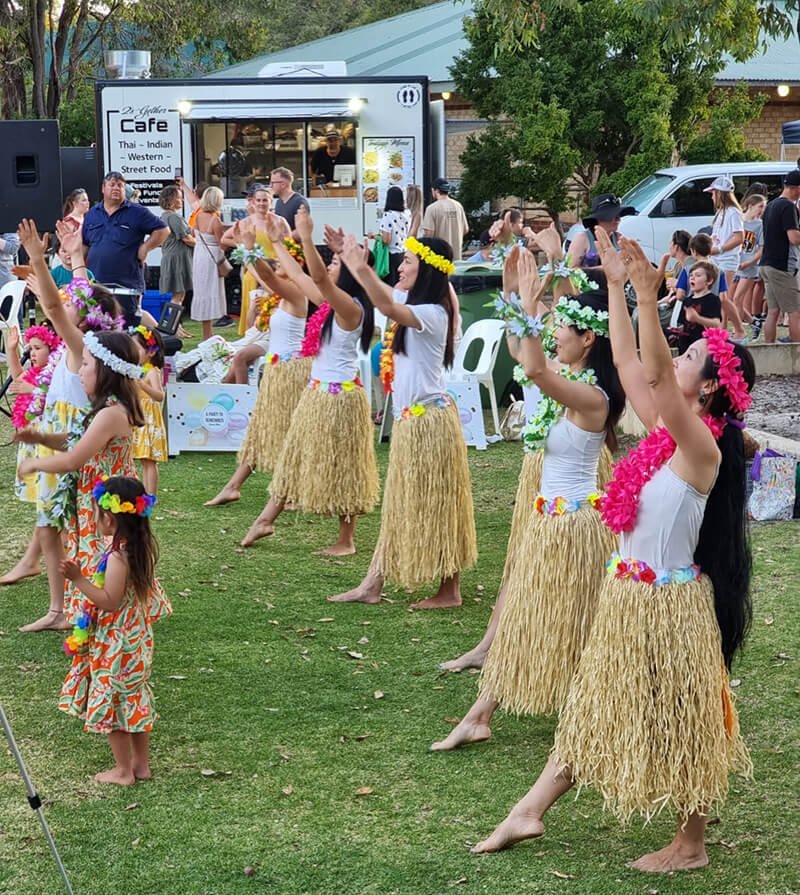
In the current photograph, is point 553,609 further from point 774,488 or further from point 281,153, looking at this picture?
point 281,153

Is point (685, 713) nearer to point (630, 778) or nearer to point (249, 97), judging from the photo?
point (630, 778)

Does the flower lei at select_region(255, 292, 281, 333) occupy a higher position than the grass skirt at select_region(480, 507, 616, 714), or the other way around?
the flower lei at select_region(255, 292, 281, 333)

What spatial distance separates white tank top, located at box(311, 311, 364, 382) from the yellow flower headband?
1028 mm

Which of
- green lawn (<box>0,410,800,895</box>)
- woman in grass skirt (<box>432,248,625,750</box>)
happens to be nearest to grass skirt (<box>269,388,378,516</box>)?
green lawn (<box>0,410,800,895</box>)

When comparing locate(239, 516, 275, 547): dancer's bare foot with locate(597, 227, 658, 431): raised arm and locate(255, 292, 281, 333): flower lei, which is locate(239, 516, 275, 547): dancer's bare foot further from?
locate(597, 227, 658, 431): raised arm

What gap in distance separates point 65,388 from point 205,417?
13.4ft

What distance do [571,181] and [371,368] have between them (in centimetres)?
1349

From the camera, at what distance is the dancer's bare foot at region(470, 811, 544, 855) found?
4008mm

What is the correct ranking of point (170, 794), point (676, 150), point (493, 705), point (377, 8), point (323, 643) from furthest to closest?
point (377, 8) → point (676, 150) → point (323, 643) → point (493, 705) → point (170, 794)

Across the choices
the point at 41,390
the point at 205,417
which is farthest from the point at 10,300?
the point at 41,390

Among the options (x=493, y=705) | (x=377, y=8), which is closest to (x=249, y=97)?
(x=493, y=705)

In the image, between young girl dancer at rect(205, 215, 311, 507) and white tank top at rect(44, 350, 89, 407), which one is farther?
young girl dancer at rect(205, 215, 311, 507)

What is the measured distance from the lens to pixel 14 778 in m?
4.66

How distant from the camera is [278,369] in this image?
7.97 meters
